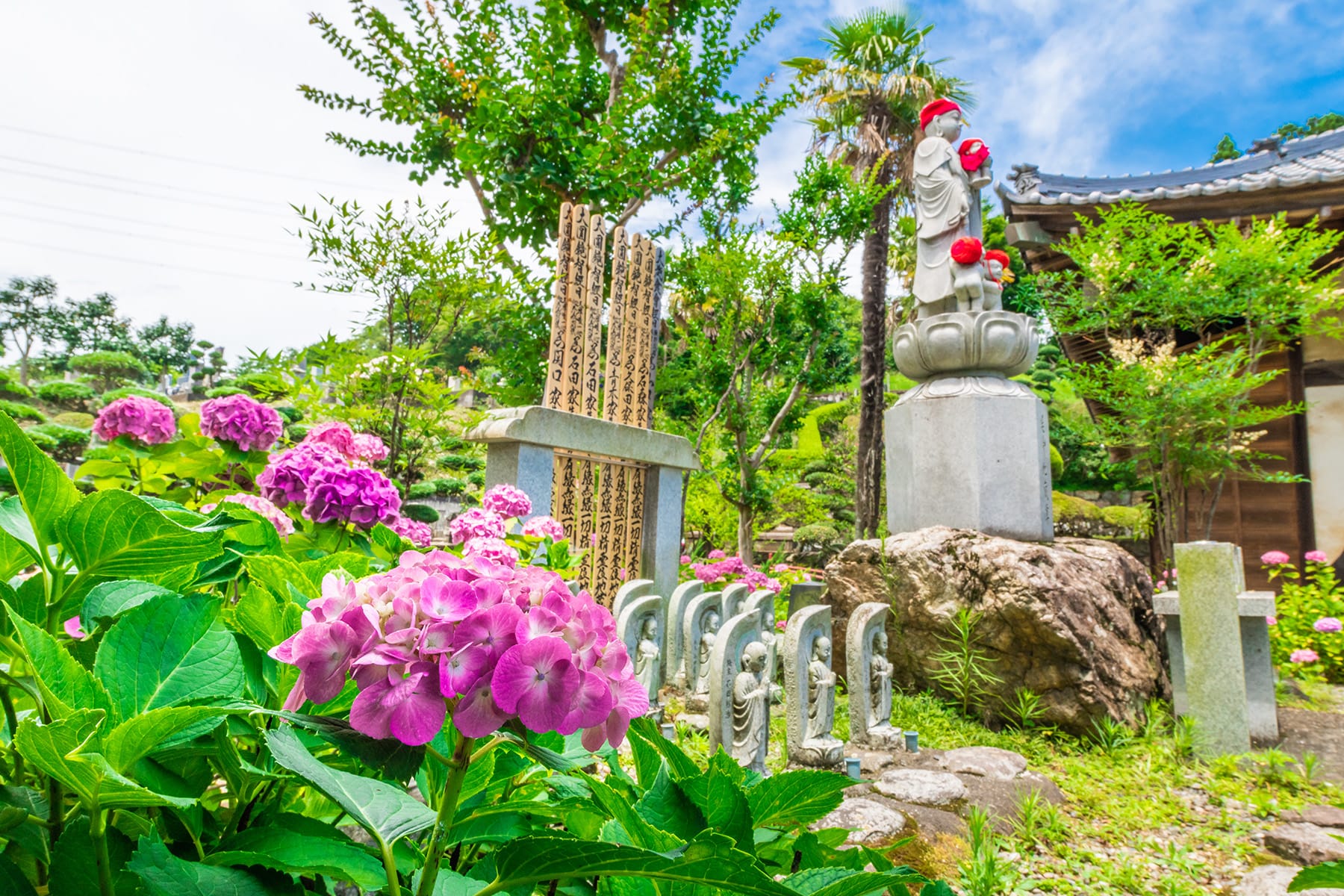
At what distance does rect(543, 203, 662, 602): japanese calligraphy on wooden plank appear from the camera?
4348 mm

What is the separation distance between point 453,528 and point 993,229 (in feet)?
62.0

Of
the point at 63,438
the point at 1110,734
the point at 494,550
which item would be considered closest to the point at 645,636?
the point at 494,550

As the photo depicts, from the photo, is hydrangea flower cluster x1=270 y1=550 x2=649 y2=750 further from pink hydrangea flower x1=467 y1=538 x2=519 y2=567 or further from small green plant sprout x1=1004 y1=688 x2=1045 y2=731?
small green plant sprout x1=1004 y1=688 x2=1045 y2=731

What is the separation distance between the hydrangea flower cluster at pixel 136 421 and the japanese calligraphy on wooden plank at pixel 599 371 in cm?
232

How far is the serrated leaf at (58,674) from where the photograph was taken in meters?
0.46

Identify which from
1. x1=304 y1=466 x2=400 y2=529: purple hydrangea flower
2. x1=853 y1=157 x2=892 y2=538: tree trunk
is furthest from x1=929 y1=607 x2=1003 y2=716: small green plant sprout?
x1=853 y1=157 x2=892 y2=538: tree trunk

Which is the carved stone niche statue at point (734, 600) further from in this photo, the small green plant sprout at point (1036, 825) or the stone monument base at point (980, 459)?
the small green plant sprout at point (1036, 825)

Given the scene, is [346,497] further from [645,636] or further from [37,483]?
[645,636]

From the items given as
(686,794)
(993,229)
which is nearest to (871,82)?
(993,229)

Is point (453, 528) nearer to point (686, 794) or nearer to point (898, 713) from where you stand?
point (686, 794)

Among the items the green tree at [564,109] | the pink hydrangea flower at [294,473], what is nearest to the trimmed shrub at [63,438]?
the green tree at [564,109]

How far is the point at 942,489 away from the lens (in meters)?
4.86

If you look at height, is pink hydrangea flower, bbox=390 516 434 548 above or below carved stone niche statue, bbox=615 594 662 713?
above

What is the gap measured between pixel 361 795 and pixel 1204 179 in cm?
1078
